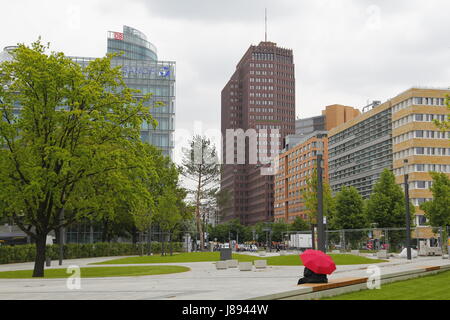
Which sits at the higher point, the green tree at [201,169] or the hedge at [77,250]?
the green tree at [201,169]

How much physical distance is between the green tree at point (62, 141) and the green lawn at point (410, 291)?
16995mm

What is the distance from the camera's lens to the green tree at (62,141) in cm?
2789

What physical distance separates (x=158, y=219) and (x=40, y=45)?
118 feet

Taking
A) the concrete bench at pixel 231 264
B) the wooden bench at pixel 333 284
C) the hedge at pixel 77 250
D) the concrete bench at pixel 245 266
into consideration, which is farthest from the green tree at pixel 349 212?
the wooden bench at pixel 333 284

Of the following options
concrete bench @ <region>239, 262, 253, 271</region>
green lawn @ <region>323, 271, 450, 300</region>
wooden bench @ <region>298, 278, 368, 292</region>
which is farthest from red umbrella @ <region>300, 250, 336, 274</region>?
concrete bench @ <region>239, 262, 253, 271</region>

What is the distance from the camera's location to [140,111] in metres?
31.4

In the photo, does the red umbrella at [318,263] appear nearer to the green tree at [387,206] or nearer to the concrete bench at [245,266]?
the concrete bench at [245,266]

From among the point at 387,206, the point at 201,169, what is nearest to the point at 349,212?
the point at 387,206

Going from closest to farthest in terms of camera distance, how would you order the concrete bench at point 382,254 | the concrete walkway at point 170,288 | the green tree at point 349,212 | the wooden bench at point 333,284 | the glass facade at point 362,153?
the wooden bench at point 333,284
the concrete walkway at point 170,288
the concrete bench at point 382,254
the green tree at point 349,212
the glass facade at point 362,153

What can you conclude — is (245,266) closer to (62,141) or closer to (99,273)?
(99,273)
